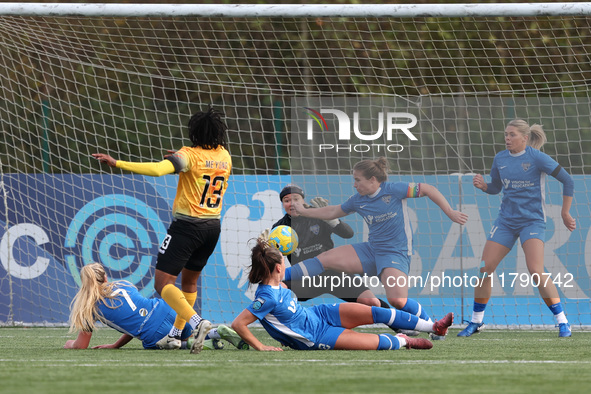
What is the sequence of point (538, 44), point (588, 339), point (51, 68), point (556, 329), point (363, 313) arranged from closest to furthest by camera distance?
point (363, 313) < point (588, 339) < point (556, 329) < point (51, 68) < point (538, 44)

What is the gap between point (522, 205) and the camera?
26.4ft

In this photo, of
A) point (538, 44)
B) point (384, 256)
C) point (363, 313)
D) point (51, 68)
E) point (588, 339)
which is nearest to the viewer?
point (363, 313)

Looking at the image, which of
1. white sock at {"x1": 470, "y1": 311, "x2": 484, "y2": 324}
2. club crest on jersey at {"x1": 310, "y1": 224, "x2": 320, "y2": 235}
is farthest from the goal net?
white sock at {"x1": 470, "y1": 311, "x2": 484, "y2": 324}

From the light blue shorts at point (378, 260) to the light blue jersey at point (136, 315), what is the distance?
7.29ft

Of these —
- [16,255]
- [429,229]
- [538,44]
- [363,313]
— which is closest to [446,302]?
[429,229]

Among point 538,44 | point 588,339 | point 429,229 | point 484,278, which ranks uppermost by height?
point 538,44

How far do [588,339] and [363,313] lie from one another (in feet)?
8.16

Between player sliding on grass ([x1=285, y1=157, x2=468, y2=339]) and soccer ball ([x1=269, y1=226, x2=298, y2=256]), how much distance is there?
412mm

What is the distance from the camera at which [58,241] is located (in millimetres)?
9422

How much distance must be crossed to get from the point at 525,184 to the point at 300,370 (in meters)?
4.08

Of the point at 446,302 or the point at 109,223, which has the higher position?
the point at 109,223

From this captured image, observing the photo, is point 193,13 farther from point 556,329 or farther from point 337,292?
point 556,329

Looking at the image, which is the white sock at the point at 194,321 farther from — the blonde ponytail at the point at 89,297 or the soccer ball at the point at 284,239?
the soccer ball at the point at 284,239

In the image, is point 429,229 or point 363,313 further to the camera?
point 429,229
